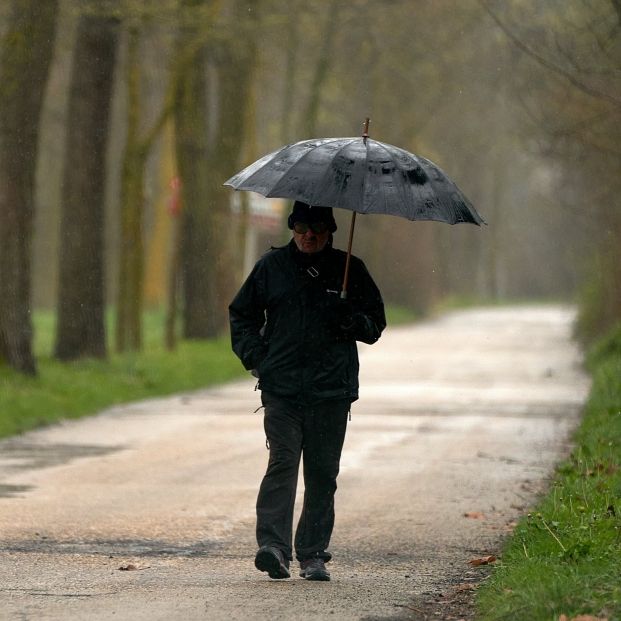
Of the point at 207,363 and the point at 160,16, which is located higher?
the point at 160,16

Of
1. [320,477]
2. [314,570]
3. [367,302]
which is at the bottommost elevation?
[314,570]

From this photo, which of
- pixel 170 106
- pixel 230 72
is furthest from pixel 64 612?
pixel 230 72

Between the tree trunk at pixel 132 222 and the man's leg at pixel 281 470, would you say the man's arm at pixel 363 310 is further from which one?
the tree trunk at pixel 132 222

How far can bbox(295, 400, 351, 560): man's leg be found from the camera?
797 cm

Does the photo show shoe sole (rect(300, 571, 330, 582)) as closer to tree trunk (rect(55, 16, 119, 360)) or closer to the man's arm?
the man's arm

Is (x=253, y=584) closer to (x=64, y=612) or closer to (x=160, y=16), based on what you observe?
(x=64, y=612)

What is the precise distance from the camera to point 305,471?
8.09 meters

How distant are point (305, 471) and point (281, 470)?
8.7 inches

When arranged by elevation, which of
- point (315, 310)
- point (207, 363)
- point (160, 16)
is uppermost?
point (160, 16)

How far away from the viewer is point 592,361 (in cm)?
2719

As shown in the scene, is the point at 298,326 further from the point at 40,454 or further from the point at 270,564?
the point at 40,454

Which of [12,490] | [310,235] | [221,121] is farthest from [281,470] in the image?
[221,121]

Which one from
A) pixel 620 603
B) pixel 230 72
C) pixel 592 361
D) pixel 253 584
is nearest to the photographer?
pixel 620 603

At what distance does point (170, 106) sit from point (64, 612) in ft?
61.0
